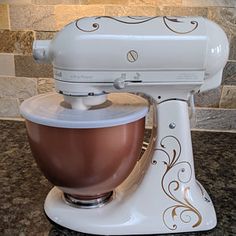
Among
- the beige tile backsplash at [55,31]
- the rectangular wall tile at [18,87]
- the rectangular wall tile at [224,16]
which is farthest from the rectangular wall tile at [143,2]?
the rectangular wall tile at [18,87]

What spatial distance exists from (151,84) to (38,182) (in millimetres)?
364

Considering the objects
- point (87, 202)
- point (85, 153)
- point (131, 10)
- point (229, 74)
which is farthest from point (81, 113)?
point (229, 74)

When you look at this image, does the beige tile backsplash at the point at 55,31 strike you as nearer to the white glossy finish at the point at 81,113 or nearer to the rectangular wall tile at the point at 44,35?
the rectangular wall tile at the point at 44,35

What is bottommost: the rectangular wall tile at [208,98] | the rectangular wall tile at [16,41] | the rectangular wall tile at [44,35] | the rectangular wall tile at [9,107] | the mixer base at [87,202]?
the rectangular wall tile at [9,107]

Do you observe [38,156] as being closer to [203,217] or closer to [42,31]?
[203,217]

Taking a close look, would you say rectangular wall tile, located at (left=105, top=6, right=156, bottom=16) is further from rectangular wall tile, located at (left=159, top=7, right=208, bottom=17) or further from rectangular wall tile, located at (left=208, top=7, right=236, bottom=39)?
rectangular wall tile, located at (left=208, top=7, right=236, bottom=39)

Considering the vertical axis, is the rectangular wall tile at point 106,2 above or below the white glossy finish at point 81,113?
above

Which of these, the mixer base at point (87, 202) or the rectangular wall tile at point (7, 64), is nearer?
the mixer base at point (87, 202)

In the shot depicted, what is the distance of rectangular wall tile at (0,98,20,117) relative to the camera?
3.75 ft

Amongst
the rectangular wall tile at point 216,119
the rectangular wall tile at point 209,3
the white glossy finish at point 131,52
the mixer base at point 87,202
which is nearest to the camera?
the white glossy finish at point 131,52

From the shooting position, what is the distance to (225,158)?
0.94m

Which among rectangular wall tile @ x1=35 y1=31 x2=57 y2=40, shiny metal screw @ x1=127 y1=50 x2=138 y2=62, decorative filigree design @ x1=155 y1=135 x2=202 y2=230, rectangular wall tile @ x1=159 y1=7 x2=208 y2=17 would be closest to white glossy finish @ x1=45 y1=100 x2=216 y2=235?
decorative filigree design @ x1=155 y1=135 x2=202 y2=230

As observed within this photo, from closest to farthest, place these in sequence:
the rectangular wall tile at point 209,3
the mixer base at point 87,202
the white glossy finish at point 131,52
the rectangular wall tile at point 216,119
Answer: the white glossy finish at point 131,52, the mixer base at point 87,202, the rectangular wall tile at point 209,3, the rectangular wall tile at point 216,119

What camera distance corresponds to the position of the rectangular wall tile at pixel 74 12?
3.26ft
